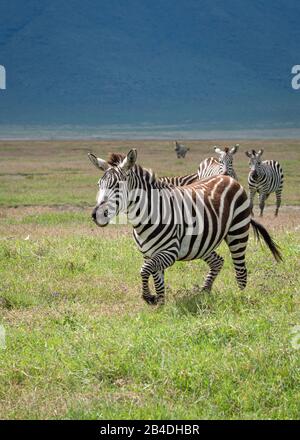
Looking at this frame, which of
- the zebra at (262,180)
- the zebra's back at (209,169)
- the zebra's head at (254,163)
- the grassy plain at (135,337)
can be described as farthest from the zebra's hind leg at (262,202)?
the grassy plain at (135,337)

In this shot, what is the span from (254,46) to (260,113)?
47785 mm

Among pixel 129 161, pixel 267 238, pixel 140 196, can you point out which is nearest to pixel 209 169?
pixel 267 238

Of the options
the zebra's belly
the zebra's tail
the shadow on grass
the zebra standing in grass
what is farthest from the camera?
the zebra standing in grass

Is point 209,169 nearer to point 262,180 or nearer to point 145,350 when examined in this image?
point 262,180

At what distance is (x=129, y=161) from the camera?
26.2 ft

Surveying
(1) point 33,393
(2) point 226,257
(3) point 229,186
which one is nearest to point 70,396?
(1) point 33,393

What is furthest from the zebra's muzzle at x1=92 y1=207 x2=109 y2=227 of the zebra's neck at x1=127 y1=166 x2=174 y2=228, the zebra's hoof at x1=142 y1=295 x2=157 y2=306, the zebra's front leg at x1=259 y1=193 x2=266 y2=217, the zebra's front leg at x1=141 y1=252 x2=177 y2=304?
the zebra's front leg at x1=259 y1=193 x2=266 y2=217

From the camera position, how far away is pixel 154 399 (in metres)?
5.50

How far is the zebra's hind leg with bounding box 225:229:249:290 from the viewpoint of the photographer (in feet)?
29.5

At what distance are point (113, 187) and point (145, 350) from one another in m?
2.12

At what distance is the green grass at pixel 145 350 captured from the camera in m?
5.46

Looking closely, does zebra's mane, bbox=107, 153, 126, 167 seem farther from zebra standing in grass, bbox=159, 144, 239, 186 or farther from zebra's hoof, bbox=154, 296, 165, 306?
zebra standing in grass, bbox=159, 144, 239, 186

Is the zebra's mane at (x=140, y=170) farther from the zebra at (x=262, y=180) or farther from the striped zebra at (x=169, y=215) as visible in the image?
the zebra at (x=262, y=180)

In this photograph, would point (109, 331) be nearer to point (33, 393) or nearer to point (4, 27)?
point (33, 393)
